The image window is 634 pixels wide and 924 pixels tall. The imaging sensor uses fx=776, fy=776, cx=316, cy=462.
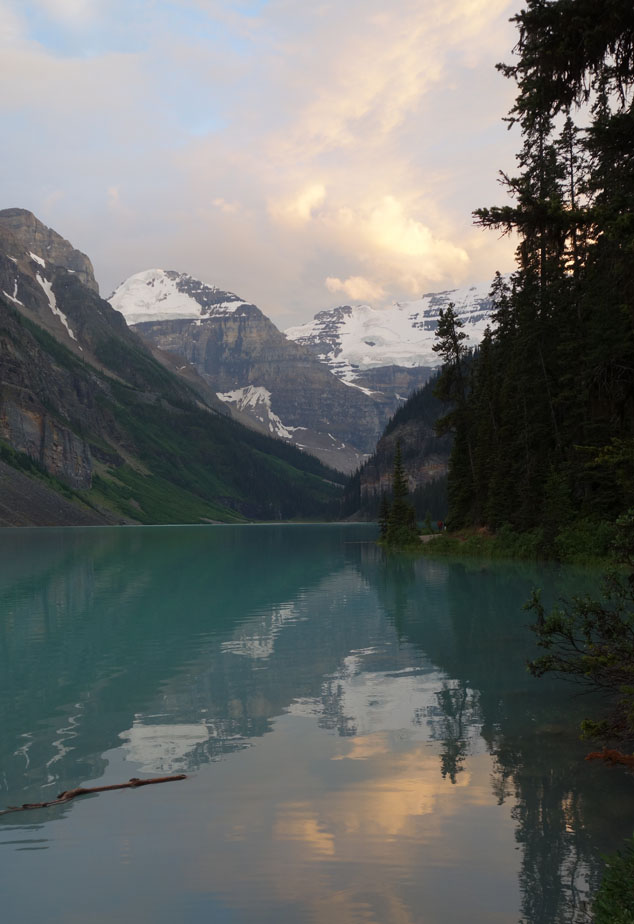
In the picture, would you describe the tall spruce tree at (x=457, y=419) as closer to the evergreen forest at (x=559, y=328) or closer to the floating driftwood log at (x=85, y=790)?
the evergreen forest at (x=559, y=328)

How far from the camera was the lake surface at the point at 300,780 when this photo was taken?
9133mm

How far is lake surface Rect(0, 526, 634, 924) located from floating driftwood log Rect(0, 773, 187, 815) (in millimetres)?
186

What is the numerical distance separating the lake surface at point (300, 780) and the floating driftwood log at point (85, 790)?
0.61 ft

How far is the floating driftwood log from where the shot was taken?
11922 millimetres

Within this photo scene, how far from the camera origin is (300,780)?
521 inches

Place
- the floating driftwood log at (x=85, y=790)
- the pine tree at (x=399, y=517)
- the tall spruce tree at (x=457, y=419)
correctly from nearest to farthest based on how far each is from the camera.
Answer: the floating driftwood log at (x=85, y=790) → the tall spruce tree at (x=457, y=419) → the pine tree at (x=399, y=517)

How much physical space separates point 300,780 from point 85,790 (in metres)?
3.54

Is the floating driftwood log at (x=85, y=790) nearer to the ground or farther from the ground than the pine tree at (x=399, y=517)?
nearer to the ground


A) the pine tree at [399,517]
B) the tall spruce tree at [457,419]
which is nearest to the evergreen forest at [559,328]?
the tall spruce tree at [457,419]

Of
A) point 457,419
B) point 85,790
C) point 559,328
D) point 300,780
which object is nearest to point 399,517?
point 457,419

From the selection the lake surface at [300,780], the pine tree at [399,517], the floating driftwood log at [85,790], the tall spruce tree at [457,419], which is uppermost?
the tall spruce tree at [457,419]

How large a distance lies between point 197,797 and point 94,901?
3505mm

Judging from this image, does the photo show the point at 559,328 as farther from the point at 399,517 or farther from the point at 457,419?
the point at 399,517

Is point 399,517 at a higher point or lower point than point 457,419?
lower
